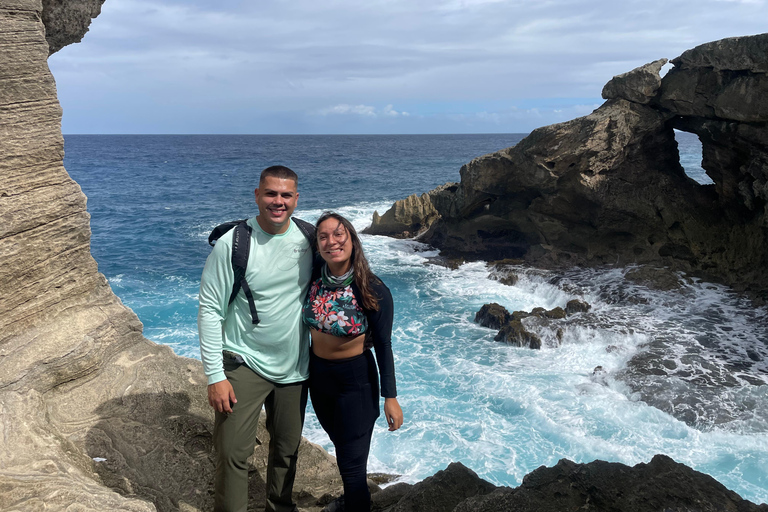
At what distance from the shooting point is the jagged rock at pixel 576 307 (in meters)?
15.1

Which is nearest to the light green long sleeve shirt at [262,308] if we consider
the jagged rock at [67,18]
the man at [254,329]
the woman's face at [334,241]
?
the man at [254,329]

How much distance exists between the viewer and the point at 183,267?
2138cm

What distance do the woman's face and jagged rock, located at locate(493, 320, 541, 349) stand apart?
1074 centimetres

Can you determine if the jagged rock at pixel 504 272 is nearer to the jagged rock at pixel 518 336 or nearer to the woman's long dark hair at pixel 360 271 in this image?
the jagged rock at pixel 518 336

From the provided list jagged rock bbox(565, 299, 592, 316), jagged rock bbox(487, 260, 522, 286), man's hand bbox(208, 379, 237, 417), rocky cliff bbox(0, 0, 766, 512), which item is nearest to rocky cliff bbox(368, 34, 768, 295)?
jagged rock bbox(487, 260, 522, 286)

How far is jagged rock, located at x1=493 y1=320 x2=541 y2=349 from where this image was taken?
13.3 meters

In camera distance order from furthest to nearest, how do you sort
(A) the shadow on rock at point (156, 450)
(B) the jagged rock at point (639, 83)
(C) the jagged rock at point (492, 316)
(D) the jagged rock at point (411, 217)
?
(D) the jagged rock at point (411, 217) → (B) the jagged rock at point (639, 83) → (C) the jagged rock at point (492, 316) → (A) the shadow on rock at point (156, 450)

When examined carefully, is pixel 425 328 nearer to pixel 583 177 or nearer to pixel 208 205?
pixel 583 177

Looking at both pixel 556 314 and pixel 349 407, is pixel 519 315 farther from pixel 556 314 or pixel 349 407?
pixel 349 407

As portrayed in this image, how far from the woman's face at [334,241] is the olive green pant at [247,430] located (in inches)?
38.5

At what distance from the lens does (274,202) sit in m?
3.57

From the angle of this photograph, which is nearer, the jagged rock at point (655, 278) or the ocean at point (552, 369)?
the ocean at point (552, 369)

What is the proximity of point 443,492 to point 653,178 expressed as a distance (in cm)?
1654

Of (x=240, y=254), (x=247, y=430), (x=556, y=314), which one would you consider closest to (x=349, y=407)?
(x=247, y=430)
